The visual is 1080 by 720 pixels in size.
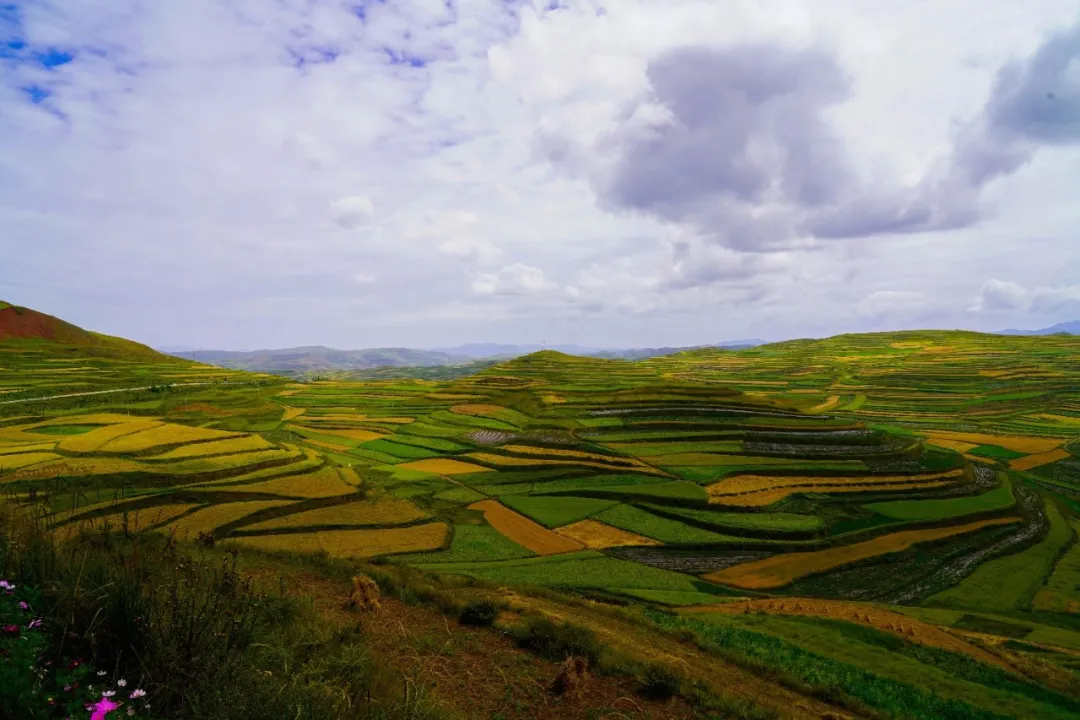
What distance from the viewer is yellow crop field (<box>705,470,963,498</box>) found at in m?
42.5

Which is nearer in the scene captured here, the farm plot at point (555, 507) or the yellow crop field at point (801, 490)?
the farm plot at point (555, 507)

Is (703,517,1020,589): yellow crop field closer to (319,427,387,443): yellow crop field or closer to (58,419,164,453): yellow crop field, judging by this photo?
(319,427,387,443): yellow crop field

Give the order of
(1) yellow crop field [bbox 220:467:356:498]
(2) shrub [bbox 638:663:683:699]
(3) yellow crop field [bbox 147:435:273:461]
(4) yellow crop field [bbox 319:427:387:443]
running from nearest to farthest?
(2) shrub [bbox 638:663:683:699] → (1) yellow crop field [bbox 220:467:356:498] → (3) yellow crop field [bbox 147:435:273:461] → (4) yellow crop field [bbox 319:427:387:443]

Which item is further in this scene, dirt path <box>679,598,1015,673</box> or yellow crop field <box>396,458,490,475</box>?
yellow crop field <box>396,458,490,475</box>

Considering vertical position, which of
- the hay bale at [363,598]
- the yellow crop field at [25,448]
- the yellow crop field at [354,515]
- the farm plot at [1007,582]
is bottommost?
the farm plot at [1007,582]

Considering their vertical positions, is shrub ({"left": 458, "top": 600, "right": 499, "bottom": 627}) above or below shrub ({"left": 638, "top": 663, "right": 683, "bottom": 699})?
above

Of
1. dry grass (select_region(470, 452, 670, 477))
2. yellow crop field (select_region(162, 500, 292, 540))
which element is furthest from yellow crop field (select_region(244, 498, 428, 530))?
dry grass (select_region(470, 452, 670, 477))

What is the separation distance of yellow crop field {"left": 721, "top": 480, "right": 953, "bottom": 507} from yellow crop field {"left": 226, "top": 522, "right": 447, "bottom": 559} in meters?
22.2

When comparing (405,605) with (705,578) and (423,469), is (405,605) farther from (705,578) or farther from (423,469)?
(423,469)

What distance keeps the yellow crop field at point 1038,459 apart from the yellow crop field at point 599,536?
156 feet

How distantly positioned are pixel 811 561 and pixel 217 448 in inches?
1831

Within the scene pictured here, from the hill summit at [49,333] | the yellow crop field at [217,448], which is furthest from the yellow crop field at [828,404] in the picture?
the hill summit at [49,333]

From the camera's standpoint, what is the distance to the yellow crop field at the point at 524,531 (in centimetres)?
3294

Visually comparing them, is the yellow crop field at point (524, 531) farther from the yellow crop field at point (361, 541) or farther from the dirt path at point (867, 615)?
the dirt path at point (867, 615)
